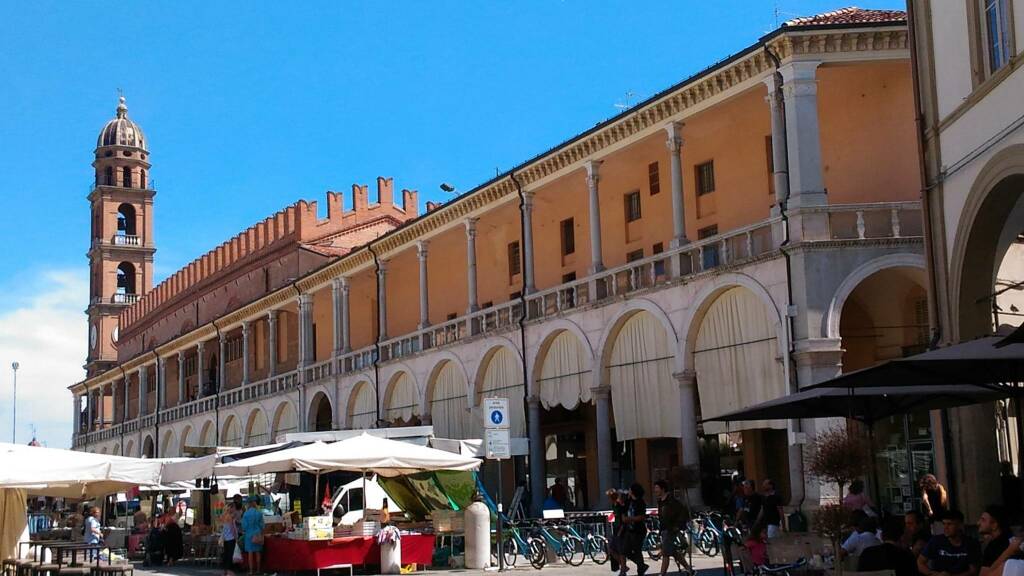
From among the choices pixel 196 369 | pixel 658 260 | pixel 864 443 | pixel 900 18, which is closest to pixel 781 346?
pixel 658 260

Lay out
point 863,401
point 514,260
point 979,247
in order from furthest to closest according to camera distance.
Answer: point 514,260
point 979,247
point 863,401

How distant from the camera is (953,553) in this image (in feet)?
34.1

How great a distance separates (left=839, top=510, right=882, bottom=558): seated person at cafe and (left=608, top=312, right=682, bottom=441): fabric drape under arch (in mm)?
13099

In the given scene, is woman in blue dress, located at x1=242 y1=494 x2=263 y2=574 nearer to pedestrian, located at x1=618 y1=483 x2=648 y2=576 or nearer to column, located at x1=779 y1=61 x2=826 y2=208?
pedestrian, located at x1=618 y1=483 x2=648 y2=576

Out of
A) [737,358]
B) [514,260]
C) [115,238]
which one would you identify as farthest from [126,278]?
[737,358]

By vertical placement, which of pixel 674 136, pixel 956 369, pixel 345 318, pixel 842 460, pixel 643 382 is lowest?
pixel 842 460

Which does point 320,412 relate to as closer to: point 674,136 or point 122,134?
point 674,136

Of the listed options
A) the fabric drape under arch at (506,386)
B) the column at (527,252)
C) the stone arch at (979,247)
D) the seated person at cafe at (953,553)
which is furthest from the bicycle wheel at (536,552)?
the seated person at cafe at (953,553)

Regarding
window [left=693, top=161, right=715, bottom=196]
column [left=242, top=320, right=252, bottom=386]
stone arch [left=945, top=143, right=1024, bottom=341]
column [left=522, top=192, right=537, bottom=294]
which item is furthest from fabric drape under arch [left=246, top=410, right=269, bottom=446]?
stone arch [left=945, top=143, right=1024, bottom=341]

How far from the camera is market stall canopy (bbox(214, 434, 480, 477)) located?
20.7 m

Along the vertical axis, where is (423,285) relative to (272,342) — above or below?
above

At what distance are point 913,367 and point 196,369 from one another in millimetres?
53735

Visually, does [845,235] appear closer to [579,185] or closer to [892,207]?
[892,207]

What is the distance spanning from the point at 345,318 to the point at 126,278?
44831 millimetres
